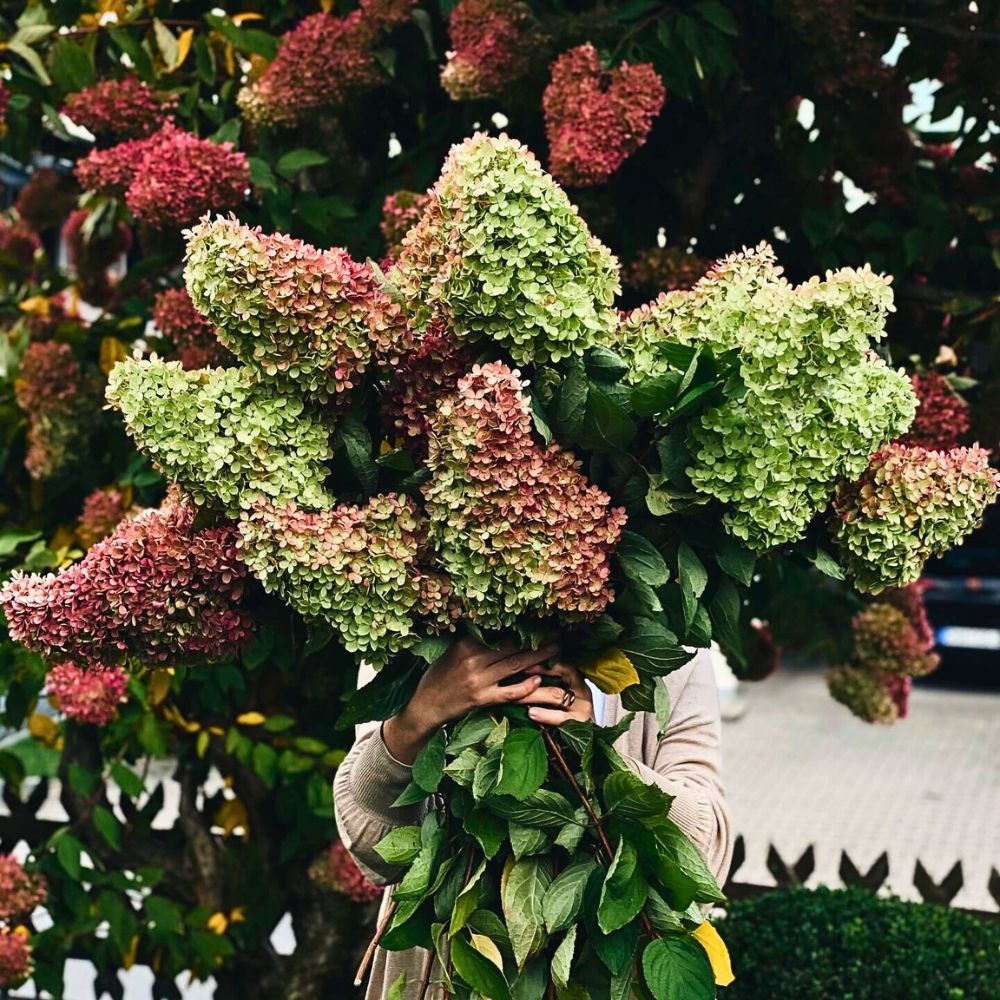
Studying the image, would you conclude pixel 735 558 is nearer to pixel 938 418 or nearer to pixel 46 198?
pixel 938 418

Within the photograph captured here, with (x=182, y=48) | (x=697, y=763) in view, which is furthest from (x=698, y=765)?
(x=182, y=48)

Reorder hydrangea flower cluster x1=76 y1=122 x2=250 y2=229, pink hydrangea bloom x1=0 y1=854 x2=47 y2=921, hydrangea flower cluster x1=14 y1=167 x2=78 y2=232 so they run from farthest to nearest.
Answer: hydrangea flower cluster x1=14 y1=167 x2=78 y2=232, pink hydrangea bloom x1=0 y1=854 x2=47 y2=921, hydrangea flower cluster x1=76 y1=122 x2=250 y2=229

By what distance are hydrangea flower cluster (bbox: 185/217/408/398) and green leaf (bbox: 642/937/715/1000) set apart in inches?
24.2

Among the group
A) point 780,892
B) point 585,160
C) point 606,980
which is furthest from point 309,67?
point 780,892

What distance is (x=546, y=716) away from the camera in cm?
137

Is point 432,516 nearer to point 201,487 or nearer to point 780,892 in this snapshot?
point 201,487

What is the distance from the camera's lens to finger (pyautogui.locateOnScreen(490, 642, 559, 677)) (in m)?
1.35

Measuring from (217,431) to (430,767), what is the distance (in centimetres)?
40

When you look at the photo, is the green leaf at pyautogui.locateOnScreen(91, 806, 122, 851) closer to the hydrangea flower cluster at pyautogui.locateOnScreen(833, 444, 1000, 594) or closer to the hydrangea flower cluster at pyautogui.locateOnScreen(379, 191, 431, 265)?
the hydrangea flower cluster at pyautogui.locateOnScreen(379, 191, 431, 265)

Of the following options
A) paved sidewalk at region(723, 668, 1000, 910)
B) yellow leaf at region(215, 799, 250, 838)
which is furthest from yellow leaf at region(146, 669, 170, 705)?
paved sidewalk at region(723, 668, 1000, 910)

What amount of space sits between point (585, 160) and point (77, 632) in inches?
41.0

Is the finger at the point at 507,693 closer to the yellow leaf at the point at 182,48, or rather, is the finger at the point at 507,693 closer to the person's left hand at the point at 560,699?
the person's left hand at the point at 560,699

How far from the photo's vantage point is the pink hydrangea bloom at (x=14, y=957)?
2.80 meters

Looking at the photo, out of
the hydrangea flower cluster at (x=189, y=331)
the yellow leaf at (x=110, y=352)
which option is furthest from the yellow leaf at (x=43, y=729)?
the hydrangea flower cluster at (x=189, y=331)
